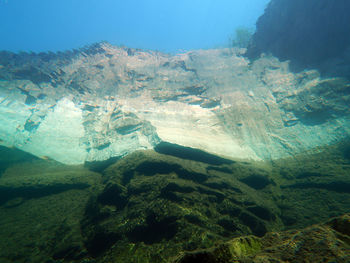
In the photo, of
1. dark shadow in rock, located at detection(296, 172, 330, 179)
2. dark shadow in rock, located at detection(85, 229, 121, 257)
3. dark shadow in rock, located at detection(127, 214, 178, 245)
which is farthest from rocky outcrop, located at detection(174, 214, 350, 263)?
dark shadow in rock, located at detection(296, 172, 330, 179)

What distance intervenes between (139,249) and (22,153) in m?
10.1

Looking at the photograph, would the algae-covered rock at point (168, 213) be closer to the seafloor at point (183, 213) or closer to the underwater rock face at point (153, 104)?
the seafloor at point (183, 213)

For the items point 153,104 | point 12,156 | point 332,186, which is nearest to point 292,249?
point 332,186

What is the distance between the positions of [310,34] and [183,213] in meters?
11.9

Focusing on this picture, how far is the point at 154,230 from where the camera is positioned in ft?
9.59

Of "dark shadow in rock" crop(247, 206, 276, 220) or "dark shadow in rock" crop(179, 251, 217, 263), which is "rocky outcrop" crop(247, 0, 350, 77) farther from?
"dark shadow in rock" crop(179, 251, 217, 263)

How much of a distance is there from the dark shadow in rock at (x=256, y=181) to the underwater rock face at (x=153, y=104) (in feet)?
6.76

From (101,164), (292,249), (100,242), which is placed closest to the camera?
(292,249)

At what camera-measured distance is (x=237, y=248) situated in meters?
1.40

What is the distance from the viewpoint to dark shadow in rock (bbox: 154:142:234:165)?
599 centimetres

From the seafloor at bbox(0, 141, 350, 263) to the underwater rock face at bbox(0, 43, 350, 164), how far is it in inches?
79.2

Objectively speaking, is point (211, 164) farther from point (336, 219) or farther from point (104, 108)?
point (104, 108)

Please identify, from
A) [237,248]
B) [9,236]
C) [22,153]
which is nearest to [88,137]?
[22,153]

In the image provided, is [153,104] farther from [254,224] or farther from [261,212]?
[254,224]
